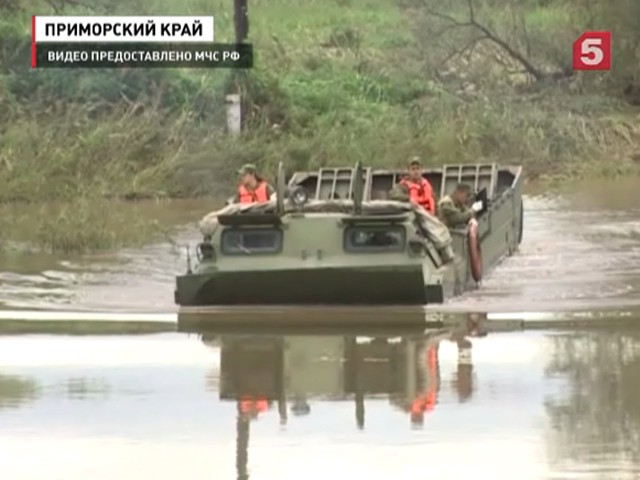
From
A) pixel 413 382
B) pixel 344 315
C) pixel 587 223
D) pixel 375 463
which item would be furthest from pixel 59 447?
pixel 587 223

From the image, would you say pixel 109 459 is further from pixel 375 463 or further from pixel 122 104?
pixel 122 104

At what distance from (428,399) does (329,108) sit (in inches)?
968

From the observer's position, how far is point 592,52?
3881cm

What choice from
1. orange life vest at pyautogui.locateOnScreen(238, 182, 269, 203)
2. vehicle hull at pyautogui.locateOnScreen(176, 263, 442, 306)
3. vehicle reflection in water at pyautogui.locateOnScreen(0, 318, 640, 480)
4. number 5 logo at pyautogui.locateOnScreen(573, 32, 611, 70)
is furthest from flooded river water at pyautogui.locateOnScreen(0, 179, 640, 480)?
number 5 logo at pyautogui.locateOnScreen(573, 32, 611, 70)

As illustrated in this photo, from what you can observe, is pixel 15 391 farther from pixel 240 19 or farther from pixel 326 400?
pixel 240 19

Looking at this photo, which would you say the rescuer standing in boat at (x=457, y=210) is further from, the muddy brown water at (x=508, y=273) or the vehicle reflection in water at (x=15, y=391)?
the vehicle reflection in water at (x=15, y=391)

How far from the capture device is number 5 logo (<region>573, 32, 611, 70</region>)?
38562 millimetres

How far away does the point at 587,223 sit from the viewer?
1035 inches

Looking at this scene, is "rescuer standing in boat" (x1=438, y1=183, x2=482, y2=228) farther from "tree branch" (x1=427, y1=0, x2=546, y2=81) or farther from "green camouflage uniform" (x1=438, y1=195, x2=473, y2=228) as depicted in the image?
"tree branch" (x1=427, y1=0, x2=546, y2=81)

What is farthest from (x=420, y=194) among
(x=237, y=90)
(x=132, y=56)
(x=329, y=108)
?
(x=329, y=108)

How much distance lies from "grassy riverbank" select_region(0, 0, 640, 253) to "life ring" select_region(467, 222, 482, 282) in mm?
7174

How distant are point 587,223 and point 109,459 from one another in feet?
54.2

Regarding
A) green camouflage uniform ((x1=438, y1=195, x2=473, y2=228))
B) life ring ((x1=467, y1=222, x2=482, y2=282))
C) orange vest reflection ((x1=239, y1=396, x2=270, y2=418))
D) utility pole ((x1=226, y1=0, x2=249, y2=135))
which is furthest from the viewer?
utility pole ((x1=226, y1=0, x2=249, y2=135))

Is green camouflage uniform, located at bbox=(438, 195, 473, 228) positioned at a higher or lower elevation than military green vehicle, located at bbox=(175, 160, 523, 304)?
higher
